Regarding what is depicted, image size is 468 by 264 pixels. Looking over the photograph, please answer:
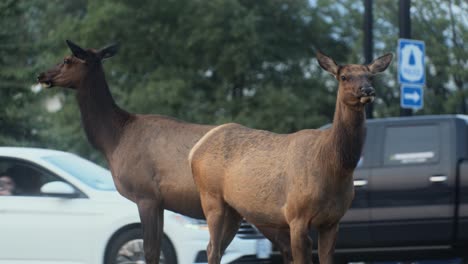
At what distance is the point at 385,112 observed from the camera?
1288 inches

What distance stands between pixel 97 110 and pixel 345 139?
10.6 feet

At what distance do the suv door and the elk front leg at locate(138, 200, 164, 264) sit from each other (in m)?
3.73

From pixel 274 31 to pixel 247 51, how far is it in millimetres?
2574

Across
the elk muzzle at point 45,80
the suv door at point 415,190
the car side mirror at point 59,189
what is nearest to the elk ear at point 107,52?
the elk muzzle at point 45,80

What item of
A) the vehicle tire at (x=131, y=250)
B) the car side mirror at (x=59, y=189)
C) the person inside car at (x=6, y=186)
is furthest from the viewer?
the person inside car at (x=6, y=186)

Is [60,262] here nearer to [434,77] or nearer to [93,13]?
[434,77]

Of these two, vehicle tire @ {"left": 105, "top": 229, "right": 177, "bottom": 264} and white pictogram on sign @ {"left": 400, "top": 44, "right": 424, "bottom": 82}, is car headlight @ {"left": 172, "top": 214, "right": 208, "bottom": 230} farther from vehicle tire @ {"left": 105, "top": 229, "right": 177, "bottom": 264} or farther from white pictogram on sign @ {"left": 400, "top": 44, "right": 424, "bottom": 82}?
white pictogram on sign @ {"left": 400, "top": 44, "right": 424, "bottom": 82}

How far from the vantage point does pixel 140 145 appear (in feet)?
34.4

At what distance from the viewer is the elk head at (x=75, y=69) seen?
10836 mm

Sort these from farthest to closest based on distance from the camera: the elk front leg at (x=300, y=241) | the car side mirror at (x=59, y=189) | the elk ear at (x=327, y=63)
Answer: the car side mirror at (x=59, y=189), the elk ear at (x=327, y=63), the elk front leg at (x=300, y=241)

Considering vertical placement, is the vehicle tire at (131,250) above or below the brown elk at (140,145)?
below

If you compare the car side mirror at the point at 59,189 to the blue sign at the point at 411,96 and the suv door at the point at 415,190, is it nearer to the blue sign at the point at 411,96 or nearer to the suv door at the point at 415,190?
the suv door at the point at 415,190

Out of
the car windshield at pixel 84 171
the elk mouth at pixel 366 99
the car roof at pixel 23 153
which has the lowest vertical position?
the car windshield at pixel 84 171

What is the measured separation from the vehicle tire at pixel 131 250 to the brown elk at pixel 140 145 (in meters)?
1.52
